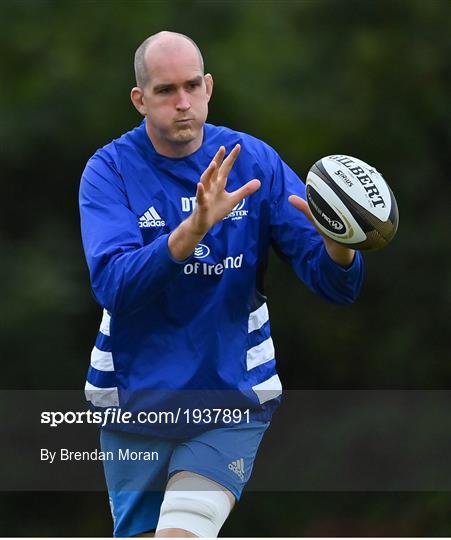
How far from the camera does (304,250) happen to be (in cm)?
447

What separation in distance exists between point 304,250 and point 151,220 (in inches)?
19.3

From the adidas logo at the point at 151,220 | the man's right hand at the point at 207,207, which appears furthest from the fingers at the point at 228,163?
the adidas logo at the point at 151,220

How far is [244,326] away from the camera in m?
4.50

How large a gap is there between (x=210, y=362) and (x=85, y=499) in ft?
14.4

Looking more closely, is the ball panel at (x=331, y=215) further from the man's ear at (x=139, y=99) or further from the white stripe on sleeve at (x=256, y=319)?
the man's ear at (x=139, y=99)

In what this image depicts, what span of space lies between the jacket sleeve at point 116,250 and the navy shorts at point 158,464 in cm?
51

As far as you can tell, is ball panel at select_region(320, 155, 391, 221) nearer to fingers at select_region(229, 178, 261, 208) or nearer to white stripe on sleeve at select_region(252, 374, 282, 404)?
fingers at select_region(229, 178, 261, 208)

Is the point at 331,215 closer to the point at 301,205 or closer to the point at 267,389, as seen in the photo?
the point at 301,205

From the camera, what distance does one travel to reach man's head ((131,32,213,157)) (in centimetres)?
434

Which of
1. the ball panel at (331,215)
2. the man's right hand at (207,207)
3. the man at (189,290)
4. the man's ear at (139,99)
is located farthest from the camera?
the man's ear at (139,99)

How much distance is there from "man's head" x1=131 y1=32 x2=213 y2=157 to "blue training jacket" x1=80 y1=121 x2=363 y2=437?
0.45ft

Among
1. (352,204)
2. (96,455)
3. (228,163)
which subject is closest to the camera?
(228,163)

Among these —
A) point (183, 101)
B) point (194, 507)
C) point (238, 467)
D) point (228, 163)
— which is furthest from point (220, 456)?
point (183, 101)

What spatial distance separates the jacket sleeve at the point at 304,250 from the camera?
4367 millimetres
